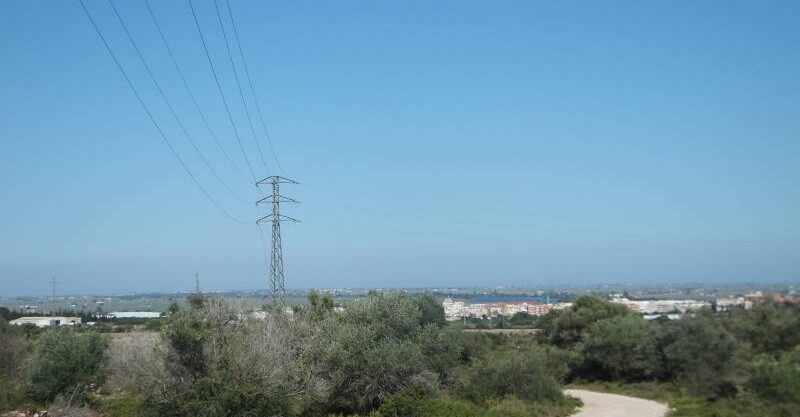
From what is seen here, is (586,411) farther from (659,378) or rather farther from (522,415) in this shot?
(659,378)

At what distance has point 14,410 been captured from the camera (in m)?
34.6

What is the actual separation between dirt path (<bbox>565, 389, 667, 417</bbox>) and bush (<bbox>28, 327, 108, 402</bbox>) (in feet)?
84.3

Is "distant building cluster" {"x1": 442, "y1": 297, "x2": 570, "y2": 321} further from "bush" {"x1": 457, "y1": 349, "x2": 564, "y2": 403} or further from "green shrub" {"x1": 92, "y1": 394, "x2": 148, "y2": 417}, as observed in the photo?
"green shrub" {"x1": 92, "y1": 394, "x2": 148, "y2": 417}

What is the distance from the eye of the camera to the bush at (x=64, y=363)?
3669cm

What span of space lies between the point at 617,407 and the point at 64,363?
30.8 metres

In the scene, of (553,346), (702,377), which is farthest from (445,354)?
(553,346)

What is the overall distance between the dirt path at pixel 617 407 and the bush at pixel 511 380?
2385 mm

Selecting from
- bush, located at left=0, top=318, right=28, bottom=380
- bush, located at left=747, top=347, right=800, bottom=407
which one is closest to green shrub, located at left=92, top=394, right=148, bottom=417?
bush, located at left=0, top=318, right=28, bottom=380

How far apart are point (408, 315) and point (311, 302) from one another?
927 cm

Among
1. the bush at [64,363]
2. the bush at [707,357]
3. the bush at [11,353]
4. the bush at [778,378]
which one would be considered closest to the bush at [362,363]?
the bush at [64,363]

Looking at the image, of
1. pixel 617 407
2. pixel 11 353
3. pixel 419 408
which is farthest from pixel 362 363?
pixel 11 353

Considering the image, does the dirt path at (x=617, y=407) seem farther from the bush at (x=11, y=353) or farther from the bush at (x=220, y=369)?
the bush at (x=11, y=353)

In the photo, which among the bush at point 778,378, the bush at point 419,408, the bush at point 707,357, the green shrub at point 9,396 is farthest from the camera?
the bush at point 707,357

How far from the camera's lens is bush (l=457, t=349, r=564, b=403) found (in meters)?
40.8
